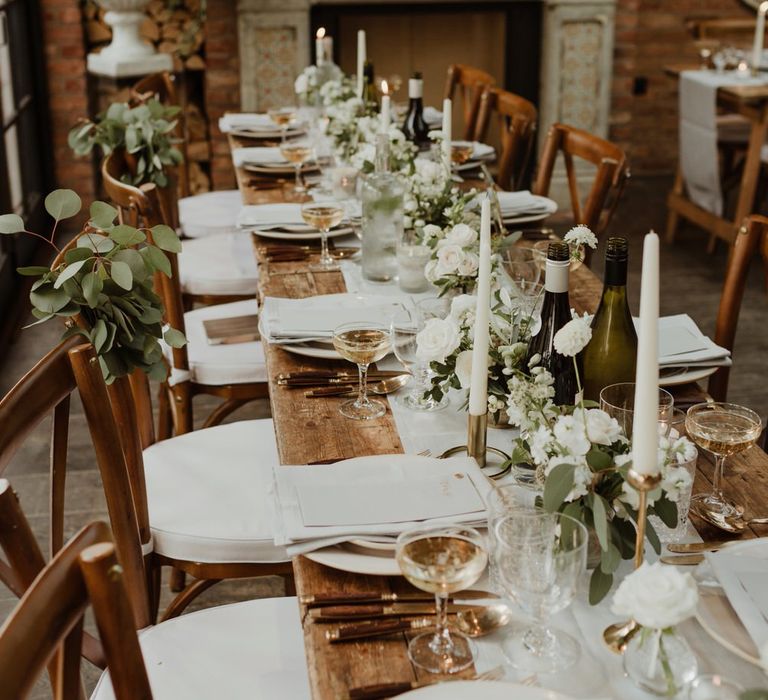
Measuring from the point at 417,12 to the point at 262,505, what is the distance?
4194 millimetres

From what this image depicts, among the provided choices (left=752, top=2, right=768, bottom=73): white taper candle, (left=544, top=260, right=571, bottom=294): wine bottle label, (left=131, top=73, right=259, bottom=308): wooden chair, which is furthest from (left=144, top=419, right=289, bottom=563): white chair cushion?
(left=752, top=2, right=768, bottom=73): white taper candle

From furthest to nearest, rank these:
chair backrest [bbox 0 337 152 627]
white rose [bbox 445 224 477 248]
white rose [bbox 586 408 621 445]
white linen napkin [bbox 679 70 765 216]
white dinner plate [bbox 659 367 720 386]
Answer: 1. white linen napkin [bbox 679 70 765 216]
2. white rose [bbox 445 224 477 248]
3. white dinner plate [bbox 659 367 720 386]
4. chair backrest [bbox 0 337 152 627]
5. white rose [bbox 586 408 621 445]

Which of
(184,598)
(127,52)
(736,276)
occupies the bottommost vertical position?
(184,598)

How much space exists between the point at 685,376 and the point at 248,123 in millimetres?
2365

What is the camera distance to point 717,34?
5.57 meters

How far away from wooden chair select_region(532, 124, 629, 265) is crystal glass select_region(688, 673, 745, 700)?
5.32 feet

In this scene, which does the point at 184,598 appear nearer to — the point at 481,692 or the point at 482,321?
the point at 482,321

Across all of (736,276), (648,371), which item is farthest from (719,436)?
(736,276)

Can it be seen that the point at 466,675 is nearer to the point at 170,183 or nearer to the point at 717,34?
the point at 170,183

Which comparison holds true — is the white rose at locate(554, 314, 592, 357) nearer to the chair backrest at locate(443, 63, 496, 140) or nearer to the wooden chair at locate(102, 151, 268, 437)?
the wooden chair at locate(102, 151, 268, 437)

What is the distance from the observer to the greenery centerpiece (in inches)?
64.0

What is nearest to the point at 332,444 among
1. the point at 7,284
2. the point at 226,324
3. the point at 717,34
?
the point at 226,324

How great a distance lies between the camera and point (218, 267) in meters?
3.03

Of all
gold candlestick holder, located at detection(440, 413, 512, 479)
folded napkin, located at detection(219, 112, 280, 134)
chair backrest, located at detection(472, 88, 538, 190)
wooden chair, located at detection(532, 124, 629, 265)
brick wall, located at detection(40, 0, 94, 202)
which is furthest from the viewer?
brick wall, located at detection(40, 0, 94, 202)
